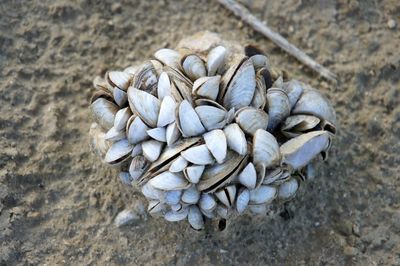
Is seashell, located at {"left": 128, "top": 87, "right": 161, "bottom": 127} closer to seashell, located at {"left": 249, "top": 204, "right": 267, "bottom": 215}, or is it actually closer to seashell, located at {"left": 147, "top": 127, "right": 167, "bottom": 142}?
seashell, located at {"left": 147, "top": 127, "right": 167, "bottom": 142}

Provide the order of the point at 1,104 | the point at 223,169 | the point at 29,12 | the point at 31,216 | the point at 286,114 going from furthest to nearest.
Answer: the point at 29,12 → the point at 1,104 → the point at 31,216 → the point at 286,114 → the point at 223,169

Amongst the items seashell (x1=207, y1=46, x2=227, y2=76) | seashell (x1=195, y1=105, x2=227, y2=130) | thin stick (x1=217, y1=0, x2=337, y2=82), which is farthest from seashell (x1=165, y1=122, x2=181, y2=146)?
thin stick (x1=217, y1=0, x2=337, y2=82)

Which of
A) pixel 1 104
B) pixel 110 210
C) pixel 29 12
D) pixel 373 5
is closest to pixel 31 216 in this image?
pixel 110 210

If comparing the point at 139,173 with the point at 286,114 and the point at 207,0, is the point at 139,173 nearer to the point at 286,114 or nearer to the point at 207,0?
the point at 286,114

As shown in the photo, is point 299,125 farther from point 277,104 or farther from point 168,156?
point 168,156

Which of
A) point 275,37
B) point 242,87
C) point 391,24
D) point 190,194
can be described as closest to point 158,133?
point 190,194
